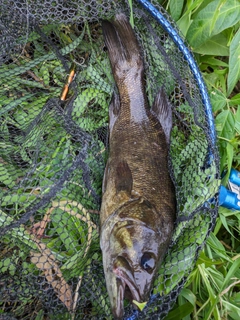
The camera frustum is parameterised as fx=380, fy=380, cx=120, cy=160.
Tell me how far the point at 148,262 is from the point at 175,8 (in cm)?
188

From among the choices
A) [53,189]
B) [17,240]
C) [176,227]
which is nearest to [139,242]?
[176,227]

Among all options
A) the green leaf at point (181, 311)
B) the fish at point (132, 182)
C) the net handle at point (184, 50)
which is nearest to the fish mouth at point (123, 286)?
the fish at point (132, 182)

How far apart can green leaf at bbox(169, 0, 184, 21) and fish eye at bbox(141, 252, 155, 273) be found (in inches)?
70.5

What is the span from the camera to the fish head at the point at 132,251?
2113mm

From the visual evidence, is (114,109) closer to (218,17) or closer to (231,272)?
(218,17)

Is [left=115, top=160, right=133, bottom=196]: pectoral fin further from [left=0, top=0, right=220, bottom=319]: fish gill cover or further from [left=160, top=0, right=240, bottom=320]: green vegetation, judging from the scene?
[left=160, top=0, right=240, bottom=320]: green vegetation

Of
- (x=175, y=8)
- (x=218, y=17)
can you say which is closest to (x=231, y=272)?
(x=218, y=17)

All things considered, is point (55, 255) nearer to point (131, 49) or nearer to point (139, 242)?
point (139, 242)

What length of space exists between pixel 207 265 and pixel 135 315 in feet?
2.10

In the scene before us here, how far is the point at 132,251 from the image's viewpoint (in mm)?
2178

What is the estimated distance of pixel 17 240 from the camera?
2.49m

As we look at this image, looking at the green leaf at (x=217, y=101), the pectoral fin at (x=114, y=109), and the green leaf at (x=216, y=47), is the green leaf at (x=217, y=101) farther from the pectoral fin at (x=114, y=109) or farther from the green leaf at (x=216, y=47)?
the pectoral fin at (x=114, y=109)

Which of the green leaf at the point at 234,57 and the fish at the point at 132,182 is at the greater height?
the green leaf at the point at 234,57

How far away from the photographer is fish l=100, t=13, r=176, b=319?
2.15 meters
